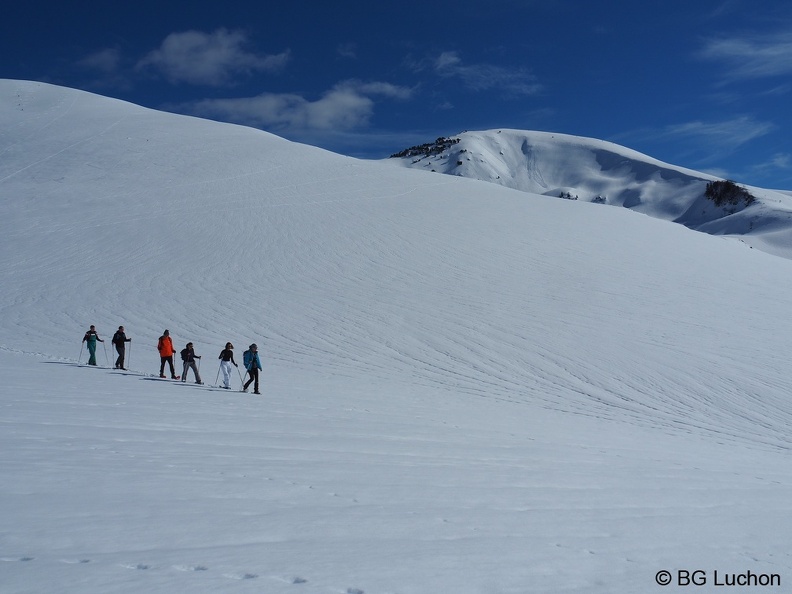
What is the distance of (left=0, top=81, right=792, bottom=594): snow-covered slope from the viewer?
3.80 meters

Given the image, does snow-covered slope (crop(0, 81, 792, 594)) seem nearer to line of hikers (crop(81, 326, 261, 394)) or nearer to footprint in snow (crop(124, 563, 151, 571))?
footprint in snow (crop(124, 563, 151, 571))

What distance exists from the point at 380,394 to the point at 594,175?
5144 inches

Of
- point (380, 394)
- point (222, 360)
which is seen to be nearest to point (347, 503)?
point (380, 394)

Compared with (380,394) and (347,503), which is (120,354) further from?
(347,503)

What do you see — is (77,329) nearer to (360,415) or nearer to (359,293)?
(359,293)

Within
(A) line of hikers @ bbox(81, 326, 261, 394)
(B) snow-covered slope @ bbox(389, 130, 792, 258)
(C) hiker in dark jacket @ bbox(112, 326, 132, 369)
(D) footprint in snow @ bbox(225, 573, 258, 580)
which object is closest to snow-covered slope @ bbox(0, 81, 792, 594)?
(D) footprint in snow @ bbox(225, 573, 258, 580)

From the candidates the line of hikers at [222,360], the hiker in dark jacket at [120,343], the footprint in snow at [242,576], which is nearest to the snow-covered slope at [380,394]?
the footprint in snow at [242,576]

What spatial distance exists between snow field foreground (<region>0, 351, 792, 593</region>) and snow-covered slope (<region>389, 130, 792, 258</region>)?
8601cm

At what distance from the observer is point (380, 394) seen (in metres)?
10.9

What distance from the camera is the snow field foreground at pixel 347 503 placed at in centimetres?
342

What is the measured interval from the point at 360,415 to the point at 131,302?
12129 mm

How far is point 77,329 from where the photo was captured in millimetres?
15695

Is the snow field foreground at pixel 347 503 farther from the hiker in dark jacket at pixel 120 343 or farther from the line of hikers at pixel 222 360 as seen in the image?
the hiker in dark jacket at pixel 120 343

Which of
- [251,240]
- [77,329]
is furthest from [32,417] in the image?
[251,240]
